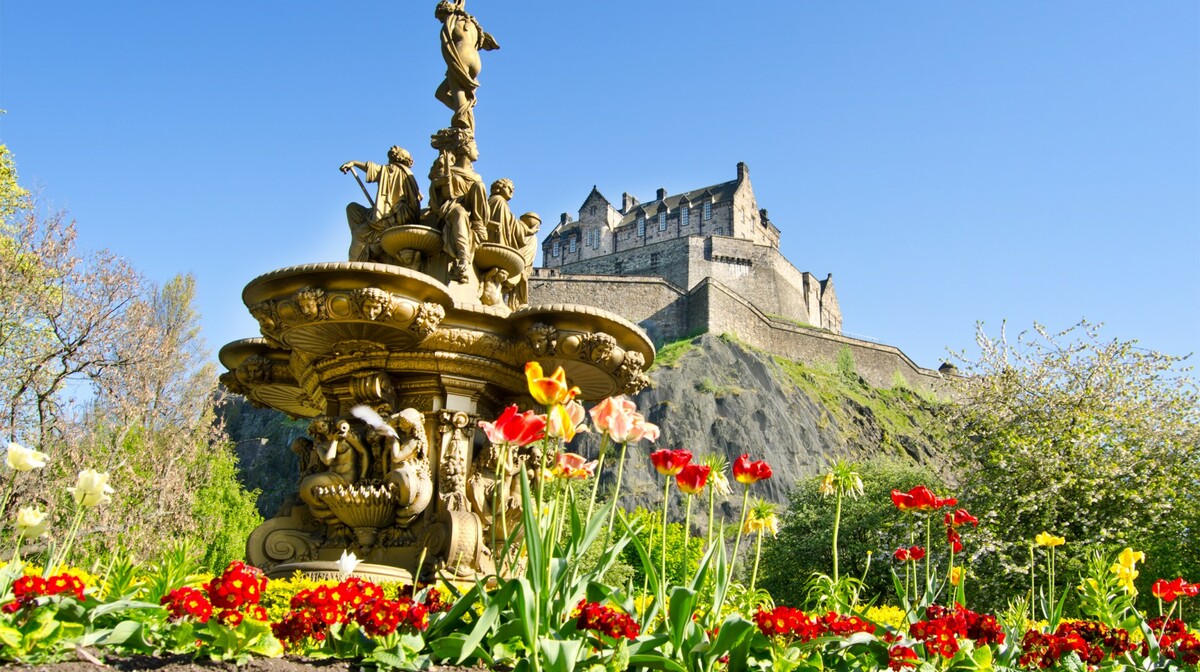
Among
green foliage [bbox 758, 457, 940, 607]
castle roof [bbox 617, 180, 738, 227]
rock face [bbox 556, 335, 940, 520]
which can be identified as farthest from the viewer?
castle roof [bbox 617, 180, 738, 227]

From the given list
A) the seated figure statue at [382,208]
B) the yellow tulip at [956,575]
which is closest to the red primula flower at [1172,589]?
the yellow tulip at [956,575]

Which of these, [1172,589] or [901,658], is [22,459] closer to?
[901,658]

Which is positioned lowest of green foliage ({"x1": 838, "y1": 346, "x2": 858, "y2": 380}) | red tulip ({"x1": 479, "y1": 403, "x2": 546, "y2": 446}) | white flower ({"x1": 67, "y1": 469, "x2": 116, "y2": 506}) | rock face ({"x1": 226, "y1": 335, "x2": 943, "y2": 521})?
white flower ({"x1": 67, "y1": 469, "x2": 116, "y2": 506})

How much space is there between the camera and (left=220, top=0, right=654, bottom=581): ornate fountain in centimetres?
656

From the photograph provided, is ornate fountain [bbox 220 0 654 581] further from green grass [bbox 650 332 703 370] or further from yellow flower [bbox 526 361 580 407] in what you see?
green grass [bbox 650 332 703 370]

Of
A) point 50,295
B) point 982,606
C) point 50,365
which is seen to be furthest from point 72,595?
point 982,606

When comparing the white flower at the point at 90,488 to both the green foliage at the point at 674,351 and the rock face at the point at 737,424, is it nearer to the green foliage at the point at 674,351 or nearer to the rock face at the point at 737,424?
the rock face at the point at 737,424

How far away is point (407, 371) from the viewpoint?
7312mm

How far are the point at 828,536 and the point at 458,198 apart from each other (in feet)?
74.3

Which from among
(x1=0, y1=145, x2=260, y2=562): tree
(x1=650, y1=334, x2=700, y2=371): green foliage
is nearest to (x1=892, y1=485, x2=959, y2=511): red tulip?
Result: (x1=0, y1=145, x2=260, y2=562): tree

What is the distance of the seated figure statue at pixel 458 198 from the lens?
26.6 feet

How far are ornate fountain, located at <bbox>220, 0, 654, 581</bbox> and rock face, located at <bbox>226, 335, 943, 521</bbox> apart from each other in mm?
33408

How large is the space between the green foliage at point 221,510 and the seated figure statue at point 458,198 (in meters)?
18.2

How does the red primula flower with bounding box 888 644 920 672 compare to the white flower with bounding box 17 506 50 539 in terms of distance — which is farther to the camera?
the white flower with bounding box 17 506 50 539
